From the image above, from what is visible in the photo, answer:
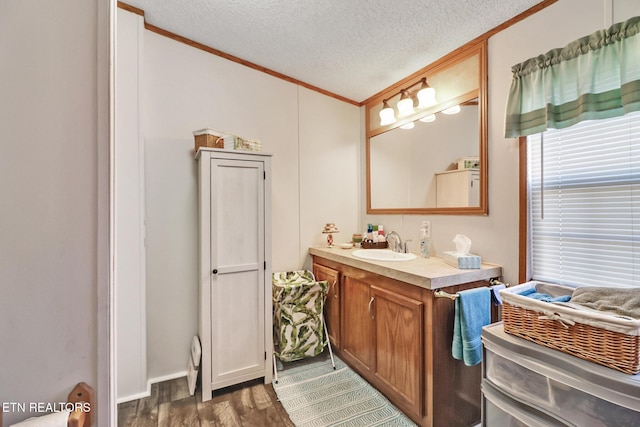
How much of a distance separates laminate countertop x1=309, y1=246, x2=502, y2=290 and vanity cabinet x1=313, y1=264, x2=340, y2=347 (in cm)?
35

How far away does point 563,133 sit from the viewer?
153 centimetres

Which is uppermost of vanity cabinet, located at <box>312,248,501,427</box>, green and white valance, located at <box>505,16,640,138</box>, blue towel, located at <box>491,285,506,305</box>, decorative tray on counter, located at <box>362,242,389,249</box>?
green and white valance, located at <box>505,16,640,138</box>

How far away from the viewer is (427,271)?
5.52 ft

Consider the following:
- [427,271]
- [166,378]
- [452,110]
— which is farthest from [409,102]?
[166,378]

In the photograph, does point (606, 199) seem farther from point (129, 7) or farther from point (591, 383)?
point (129, 7)

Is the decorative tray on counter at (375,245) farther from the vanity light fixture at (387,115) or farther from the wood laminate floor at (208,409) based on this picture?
the wood laminate floor at (208,409)

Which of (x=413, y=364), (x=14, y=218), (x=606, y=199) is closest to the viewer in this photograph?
(x=14, y=218)

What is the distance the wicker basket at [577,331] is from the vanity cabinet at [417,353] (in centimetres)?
39

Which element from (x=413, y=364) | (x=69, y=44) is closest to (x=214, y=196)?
(x=69, y=44)

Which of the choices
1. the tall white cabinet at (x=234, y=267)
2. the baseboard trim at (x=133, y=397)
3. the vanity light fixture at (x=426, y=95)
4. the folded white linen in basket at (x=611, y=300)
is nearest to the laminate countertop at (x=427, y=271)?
the folded white linen in basket at (x=611, y=300)

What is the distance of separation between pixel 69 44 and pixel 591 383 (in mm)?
1883

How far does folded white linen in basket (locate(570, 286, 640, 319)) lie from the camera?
3.43 ft

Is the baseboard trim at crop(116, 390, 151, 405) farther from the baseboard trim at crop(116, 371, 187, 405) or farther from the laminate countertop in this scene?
the laminate countertop

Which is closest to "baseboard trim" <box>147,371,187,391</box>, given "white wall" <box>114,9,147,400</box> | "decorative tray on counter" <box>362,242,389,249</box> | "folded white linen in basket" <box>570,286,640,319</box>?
"white wall" <box>114,9,147,400</box>
